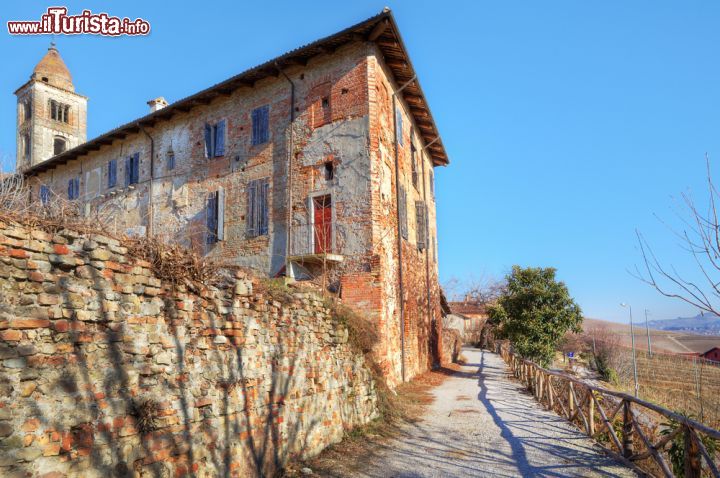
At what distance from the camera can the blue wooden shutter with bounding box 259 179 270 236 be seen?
14.6 metres

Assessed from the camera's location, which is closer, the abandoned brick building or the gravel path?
the gravel path

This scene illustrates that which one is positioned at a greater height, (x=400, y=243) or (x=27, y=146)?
(x=27, y=146)

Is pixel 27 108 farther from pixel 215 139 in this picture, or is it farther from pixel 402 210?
pixel 402 210

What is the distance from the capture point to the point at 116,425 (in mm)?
3953

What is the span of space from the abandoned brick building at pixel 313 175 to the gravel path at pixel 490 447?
3.10 metres

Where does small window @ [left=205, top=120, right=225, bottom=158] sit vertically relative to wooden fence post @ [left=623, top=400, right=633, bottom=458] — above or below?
above

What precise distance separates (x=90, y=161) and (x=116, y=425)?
1949cm

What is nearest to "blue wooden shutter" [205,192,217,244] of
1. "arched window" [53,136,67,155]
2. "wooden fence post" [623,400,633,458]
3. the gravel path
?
the gravel path

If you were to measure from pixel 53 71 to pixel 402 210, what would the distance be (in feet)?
100

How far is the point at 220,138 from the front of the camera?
52.9 feet

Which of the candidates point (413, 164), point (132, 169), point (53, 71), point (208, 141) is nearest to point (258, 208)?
point (208, 141)

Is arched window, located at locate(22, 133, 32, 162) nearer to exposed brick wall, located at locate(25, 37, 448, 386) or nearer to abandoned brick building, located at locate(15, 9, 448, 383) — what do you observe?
abandoned brick building, located at locate(15, 9, 448, 383)

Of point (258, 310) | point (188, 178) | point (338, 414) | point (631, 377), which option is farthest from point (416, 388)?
point (631, 377)

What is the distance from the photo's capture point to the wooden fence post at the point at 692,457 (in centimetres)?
494
